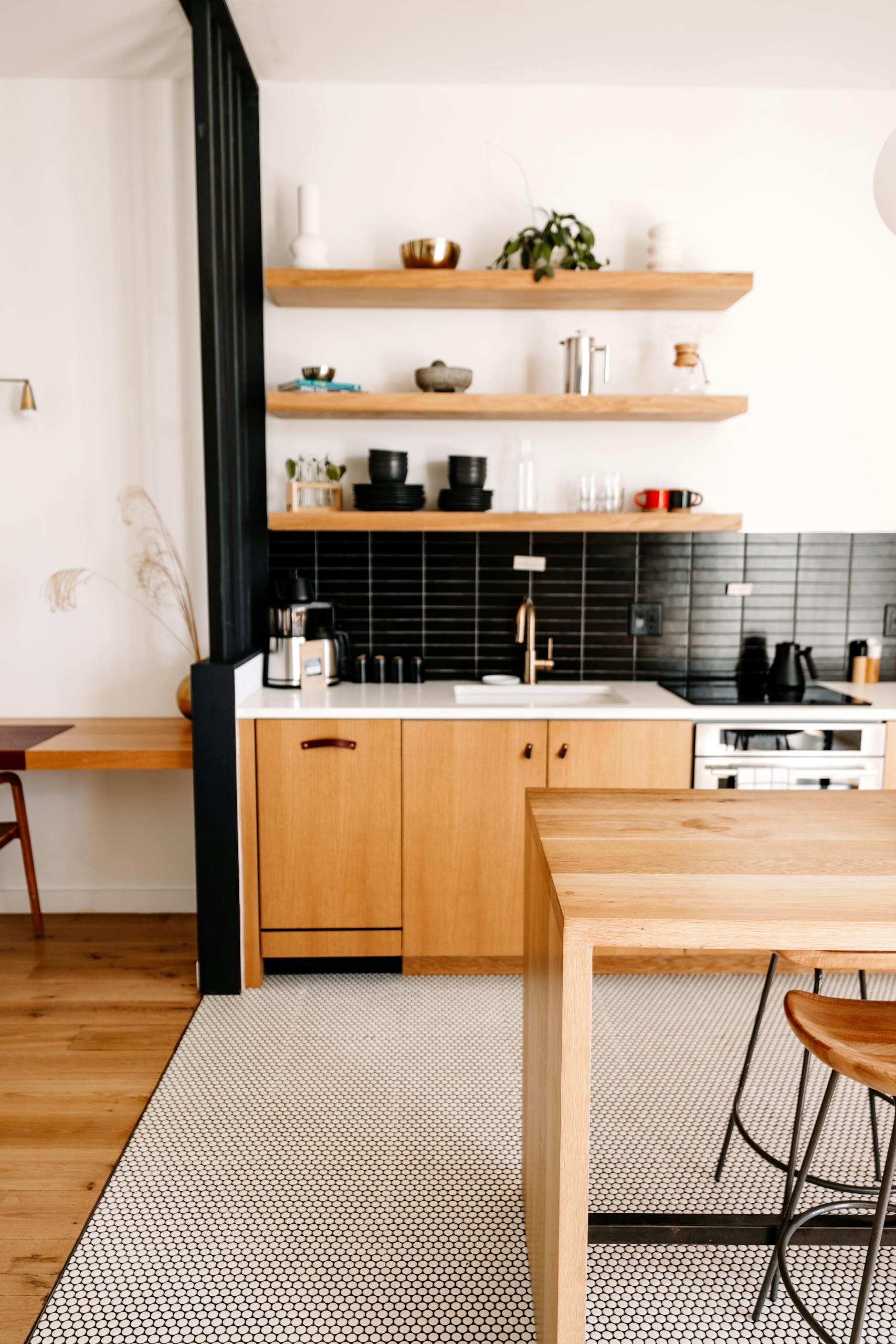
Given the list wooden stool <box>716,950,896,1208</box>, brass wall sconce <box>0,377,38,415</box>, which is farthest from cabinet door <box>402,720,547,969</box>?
brass wall sconce <box>0,377,38,415</box>

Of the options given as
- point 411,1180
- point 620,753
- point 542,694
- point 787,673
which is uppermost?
point 787,673

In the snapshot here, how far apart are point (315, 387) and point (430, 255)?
60 cm

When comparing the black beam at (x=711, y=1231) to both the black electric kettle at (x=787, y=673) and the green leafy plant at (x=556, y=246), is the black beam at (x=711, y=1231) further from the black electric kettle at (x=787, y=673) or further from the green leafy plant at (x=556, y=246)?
the green leafy plant at (x=556, y=246)

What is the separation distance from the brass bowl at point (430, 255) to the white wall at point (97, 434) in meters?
0.82

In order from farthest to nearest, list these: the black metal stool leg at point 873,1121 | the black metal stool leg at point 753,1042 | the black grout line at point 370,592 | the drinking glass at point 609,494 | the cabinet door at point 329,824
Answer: the black grout line at point 370,592
the drinking glass at point 609,494
the cabinet door at point 329,824
the black metal stool leg at point 873,1121
the black metal stool leg at point 753,1042

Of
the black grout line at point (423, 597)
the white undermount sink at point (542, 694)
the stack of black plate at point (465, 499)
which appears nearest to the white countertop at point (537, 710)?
the white undermount sink at point (542, 694)

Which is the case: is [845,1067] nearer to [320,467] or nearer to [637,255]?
[320,467]

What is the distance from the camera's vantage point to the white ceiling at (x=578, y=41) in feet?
9.70

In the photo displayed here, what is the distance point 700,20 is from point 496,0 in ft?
2.15

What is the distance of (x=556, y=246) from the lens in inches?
136

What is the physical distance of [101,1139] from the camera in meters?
2.37

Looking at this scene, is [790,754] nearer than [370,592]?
Yes

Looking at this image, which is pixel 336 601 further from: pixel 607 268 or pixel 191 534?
pixel 607 268

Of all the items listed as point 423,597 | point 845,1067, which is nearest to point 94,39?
point 423,597
